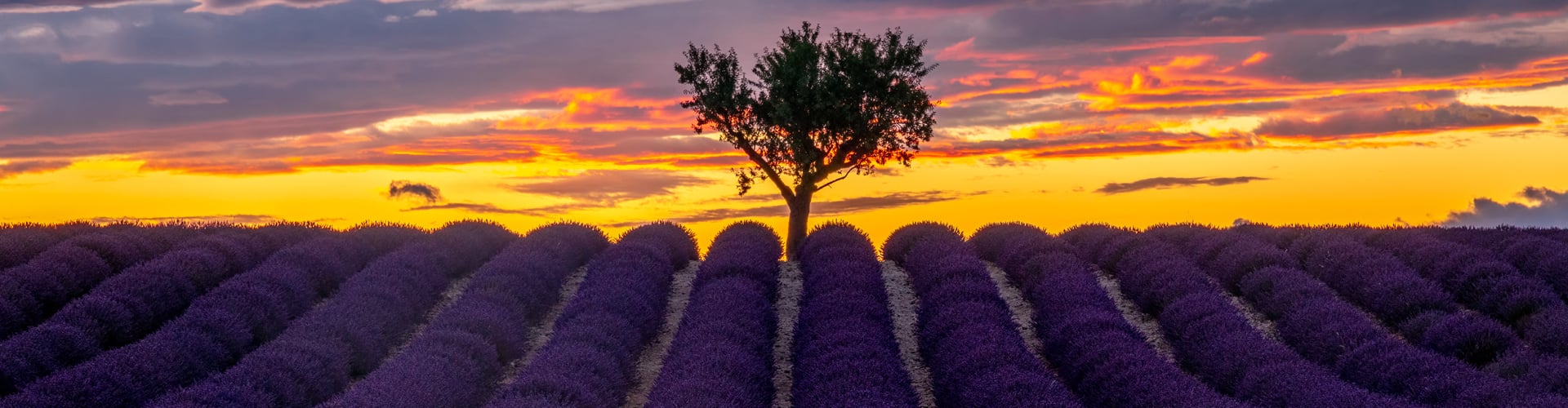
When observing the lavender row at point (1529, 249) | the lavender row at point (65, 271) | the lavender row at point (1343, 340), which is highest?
the lavender row at point (65, 271)

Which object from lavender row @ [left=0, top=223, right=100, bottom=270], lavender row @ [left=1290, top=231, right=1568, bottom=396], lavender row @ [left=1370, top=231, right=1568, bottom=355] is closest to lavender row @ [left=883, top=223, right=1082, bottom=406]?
lavender row @ [left=1290, top=231, right=1568, bottom=396]

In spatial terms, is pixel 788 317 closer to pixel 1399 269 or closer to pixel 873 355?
pixel 873 355

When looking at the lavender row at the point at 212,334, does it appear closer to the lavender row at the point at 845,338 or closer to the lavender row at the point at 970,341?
the lavender row at the point at 845,338

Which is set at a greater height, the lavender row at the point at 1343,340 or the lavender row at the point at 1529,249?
the lavender row at the point at 1529,249

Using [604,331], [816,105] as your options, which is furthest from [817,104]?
[604,331]

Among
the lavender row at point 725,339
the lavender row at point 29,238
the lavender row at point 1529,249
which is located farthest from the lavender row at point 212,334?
the lavender row at point 1529,249

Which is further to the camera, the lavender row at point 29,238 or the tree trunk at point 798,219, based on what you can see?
the tree trunk at point 798,219

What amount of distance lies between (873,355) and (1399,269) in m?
7.13

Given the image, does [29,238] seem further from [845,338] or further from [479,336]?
[845,338]

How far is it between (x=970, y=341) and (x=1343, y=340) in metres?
3.39

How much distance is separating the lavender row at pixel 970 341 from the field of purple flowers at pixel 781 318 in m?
0.04

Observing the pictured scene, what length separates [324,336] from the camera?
33.8ft

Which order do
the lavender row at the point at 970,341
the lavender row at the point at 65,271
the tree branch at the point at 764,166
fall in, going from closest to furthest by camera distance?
the lavender row at the point at 970,341 → the lavender row at the point at 65,271 → the tree branch at the point at 764,166

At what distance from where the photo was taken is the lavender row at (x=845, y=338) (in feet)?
26.7
